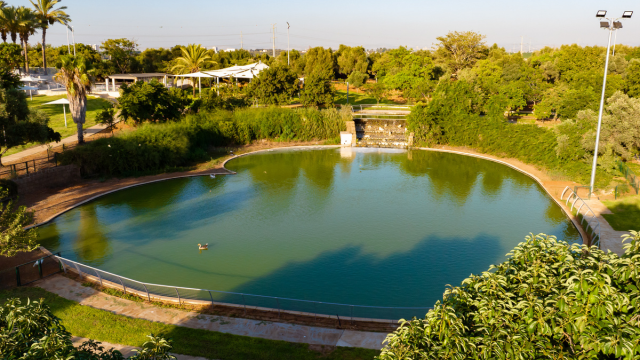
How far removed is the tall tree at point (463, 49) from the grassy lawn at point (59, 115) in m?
56.8

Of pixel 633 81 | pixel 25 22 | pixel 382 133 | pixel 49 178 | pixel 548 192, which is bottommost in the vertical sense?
pixel 548 192

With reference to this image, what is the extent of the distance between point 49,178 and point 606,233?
112 ft

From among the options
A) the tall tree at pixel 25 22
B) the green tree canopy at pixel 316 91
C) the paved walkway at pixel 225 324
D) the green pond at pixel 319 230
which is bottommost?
the paved walkway at pixel 225 324

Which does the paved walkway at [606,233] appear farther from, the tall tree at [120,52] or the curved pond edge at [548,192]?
the tall tree at [120,52]

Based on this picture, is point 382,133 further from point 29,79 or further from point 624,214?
point 29,79

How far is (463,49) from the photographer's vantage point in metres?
82.4

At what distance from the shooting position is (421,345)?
8008 mm

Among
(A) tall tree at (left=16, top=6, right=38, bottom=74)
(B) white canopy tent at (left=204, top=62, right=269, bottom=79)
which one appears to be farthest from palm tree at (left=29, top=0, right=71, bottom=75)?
(B) white canopy tent at (left=204, top=62, right=269, bottom=79)

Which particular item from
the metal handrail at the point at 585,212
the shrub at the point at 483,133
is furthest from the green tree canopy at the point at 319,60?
the metal handrail at the point at 585,212

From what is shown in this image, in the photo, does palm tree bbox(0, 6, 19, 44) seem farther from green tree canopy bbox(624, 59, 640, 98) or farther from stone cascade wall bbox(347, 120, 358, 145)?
green tree canopy bbox(624, 59, 640, 98)

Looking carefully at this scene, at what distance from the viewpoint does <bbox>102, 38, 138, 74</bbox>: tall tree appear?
7572 centimetres

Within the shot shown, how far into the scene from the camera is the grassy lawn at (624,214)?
23.7m

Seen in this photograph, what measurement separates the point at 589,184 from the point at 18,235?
32.8 metres

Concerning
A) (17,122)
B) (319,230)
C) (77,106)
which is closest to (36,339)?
(319,230)
